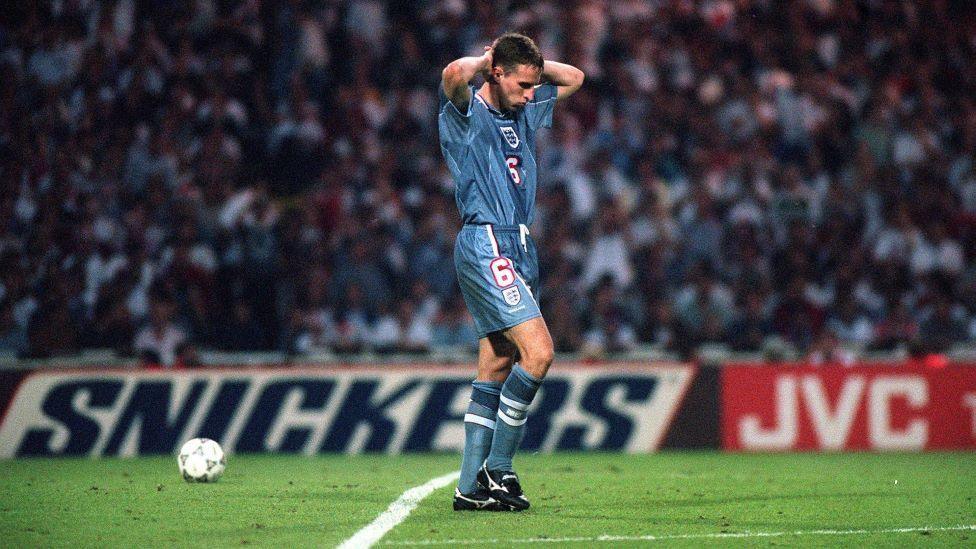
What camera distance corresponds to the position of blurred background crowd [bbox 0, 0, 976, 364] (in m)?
13.4

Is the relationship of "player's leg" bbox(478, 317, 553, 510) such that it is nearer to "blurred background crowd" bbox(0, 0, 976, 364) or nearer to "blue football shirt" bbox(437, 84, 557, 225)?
"blue football shirt" bbox(437, 84, 557, 225)

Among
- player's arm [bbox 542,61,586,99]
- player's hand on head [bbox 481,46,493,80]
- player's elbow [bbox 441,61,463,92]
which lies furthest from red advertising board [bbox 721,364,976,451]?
player's elbow [bbox 441,61,463,92]

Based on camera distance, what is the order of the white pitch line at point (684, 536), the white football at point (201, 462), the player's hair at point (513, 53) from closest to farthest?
1. the white pitch line at point (684, 536)
2. the player's hair at point (513, 53)
3. the white football at point (201, 462)

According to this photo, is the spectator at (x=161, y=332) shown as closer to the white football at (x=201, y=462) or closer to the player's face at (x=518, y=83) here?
the white football at (x=201, y=462)

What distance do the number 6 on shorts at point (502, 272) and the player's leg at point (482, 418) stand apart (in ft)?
1.24

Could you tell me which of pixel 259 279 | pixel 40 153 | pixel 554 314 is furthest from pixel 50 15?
pixel 554 314

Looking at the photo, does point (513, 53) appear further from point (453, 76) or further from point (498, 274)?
point (498, 274)

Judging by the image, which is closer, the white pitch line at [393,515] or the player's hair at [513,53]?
the white pitch line at [393,515]

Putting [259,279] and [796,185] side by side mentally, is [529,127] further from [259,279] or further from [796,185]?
[796,185]

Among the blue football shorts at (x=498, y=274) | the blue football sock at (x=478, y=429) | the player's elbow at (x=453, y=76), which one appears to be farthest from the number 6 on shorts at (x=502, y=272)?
the player's elbow at (x=453, y=76)

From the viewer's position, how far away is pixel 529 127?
7047 millimetres

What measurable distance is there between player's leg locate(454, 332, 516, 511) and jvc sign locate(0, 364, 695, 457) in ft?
18.9

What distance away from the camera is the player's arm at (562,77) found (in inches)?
285

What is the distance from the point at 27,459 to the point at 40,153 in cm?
371
